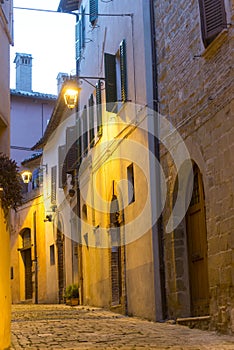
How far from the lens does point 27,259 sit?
99.6 ft

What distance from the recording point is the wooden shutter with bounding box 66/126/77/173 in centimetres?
2193

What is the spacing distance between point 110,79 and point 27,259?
16.6m

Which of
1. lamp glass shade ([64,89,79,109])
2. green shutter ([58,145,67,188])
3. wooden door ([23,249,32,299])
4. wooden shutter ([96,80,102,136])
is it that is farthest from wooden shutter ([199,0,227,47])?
wooden door ([23,249,32,299])

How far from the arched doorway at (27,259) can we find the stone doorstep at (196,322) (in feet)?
64.2

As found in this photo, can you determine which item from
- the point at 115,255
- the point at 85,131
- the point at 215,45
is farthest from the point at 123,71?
the point at 85,131

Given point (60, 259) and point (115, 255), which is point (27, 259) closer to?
point (60, 259)

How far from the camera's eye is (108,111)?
52.7 feet

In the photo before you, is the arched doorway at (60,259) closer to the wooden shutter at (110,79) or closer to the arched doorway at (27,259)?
the arched doorway at (27,259)

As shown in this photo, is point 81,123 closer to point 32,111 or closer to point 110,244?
point 110,244

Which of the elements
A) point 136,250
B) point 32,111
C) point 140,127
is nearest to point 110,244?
point 136,250

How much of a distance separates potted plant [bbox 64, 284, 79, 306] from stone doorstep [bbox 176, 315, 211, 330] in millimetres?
10373

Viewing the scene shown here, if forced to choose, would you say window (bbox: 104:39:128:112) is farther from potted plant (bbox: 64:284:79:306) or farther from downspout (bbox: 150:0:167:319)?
potted plant (bbox: 64:284:79:306)

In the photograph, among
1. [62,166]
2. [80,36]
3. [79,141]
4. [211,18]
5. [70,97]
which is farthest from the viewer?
[62,166]

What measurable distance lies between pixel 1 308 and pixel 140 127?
642 cm
